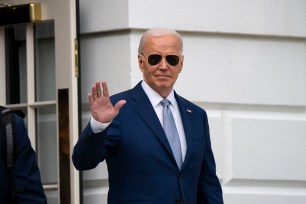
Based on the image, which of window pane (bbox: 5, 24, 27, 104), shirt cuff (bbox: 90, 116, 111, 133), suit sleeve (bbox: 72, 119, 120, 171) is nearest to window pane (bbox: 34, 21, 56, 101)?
window pane (bbox: 5, 24, 27, 104)

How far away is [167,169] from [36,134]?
2.12m

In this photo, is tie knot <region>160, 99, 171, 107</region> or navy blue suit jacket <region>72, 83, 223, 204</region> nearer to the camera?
navy blue suit jacket <region>72, 83, 223, 204</region>

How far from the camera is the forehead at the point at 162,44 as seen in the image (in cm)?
557

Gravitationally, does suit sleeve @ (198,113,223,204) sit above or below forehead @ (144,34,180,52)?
below

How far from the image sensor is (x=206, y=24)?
24.4 ft

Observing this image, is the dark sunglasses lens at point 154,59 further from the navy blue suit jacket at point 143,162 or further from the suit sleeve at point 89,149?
the suit sleeve at point 89,149

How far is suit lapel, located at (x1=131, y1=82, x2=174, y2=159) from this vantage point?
17.9ft

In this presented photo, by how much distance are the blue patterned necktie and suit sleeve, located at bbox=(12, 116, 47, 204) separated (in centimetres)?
68

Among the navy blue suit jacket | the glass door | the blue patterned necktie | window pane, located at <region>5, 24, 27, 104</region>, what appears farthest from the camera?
window pane, located at <region>5, 24, 27, 104</region>

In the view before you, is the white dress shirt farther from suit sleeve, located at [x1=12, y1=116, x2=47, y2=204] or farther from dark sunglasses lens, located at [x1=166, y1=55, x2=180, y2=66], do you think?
suit sleeve, located at [x1=12, y1=116, x2=47, y2=204]

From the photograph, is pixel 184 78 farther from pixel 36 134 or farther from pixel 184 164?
pixel 184 164

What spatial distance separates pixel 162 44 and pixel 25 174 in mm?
919

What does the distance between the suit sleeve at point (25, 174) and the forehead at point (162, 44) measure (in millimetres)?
754

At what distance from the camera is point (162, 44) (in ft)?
18.3
